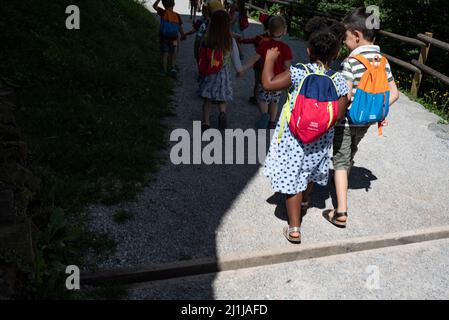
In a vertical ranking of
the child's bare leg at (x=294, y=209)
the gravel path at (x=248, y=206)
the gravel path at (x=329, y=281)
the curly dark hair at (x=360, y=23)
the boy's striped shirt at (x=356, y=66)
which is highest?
the curly dark hair at (x=360, y=23)

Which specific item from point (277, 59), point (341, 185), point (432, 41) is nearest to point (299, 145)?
point (341, 185)

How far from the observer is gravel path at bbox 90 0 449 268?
4184mm

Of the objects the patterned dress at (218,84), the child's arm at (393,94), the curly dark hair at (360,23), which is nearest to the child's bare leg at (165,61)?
the patterned dress at (218,84)

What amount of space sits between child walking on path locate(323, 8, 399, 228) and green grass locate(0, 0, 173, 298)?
2.03m

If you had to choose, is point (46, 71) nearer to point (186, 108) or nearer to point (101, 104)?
point (101, 104)

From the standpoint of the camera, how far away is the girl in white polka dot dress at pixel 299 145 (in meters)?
3.85

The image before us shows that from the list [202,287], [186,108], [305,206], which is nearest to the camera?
[202,287]

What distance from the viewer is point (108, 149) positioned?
18.0 feet

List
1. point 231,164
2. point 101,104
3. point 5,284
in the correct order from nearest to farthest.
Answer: point 5,284, point 231,164, point 101,104

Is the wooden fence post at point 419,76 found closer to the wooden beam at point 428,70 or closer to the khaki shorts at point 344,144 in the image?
the wooden beam at point 428,70

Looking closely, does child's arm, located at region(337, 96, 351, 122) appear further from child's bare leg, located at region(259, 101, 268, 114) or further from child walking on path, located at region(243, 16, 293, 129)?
child's bare leg, located at region(259, 101, 268, 114)

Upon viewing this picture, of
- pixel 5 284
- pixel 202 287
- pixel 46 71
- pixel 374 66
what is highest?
pixel 374 66
